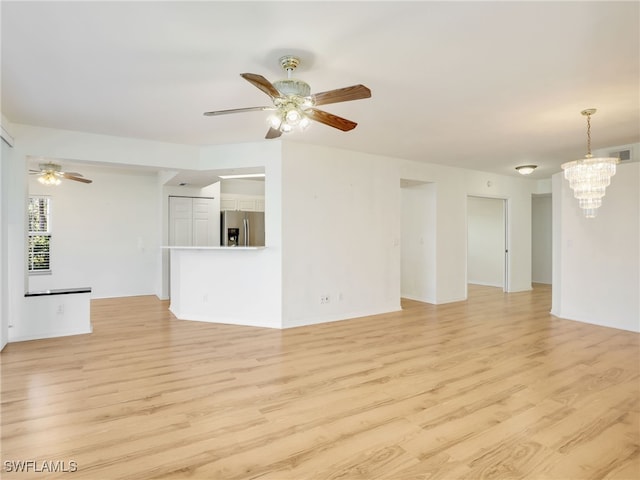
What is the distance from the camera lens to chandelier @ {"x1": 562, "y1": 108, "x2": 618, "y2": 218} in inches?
151

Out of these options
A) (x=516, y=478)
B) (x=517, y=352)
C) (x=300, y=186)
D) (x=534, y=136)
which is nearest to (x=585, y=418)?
(x=516, y=478)

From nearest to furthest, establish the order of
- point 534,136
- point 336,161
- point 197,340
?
point 197,340 < point 534,136 < point 336,161

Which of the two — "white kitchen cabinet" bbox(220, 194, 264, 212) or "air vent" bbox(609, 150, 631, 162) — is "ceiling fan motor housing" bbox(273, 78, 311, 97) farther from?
"white kitchen cabinet" bbox(220, 194, 264, 212)

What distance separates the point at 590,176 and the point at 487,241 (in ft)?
17.7

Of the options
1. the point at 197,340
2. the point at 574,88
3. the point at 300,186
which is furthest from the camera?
the point at 300,186

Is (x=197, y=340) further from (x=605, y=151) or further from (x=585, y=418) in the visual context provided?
(x=605, y=151)

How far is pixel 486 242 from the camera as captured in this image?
9.11 meters

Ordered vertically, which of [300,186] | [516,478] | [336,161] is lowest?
[516,478]

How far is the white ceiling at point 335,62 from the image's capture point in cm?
211

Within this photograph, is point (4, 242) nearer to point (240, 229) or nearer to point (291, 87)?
point (291, 87)

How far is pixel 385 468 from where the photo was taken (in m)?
1.96

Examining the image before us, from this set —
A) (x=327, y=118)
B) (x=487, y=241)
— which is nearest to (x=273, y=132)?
Answer: (x=327, y=118)

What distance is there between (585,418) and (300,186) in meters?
3.92


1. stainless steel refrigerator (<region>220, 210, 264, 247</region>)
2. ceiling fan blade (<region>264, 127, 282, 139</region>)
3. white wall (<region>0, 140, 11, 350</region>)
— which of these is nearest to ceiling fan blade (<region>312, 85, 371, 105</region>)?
ceiling fan blade (<region>264, 127, 282, 139</region>)
